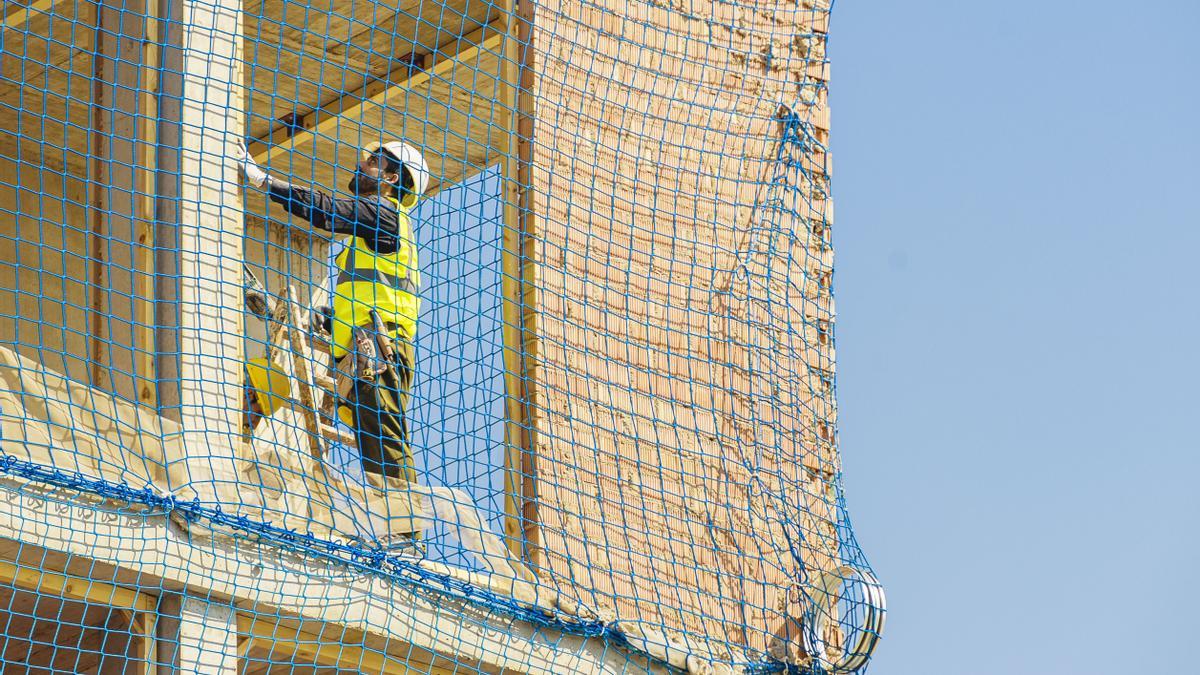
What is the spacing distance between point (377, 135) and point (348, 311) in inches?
131

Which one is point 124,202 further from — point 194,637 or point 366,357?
point 194,637

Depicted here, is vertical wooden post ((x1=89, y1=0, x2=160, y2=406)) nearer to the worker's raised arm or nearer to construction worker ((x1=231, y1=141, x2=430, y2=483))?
the worker's raised arm

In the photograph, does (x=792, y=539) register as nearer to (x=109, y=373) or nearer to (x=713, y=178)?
(x=713, y=178)

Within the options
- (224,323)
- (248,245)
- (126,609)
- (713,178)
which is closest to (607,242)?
(713,178)

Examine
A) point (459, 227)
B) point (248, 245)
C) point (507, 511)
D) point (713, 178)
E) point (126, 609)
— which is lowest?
point (126, 609)

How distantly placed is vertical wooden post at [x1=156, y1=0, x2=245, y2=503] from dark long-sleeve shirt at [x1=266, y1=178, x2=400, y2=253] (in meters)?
0.35

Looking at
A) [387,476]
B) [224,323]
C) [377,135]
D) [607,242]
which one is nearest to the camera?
[224,323]

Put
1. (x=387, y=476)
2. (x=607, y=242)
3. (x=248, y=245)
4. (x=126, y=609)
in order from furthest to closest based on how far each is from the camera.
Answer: (x=248, y=245) → (x=607, y=242) → (x=387, y=476) → (x=126, y=609)

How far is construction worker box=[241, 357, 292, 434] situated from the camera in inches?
332

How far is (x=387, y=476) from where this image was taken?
28.3ft

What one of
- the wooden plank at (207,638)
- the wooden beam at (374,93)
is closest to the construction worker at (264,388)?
the wooden plank at (207,638)

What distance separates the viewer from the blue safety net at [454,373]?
730cm

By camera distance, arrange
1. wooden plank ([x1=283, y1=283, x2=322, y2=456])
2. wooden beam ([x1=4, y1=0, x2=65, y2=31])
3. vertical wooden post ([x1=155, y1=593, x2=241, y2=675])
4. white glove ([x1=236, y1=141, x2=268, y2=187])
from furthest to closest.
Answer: wooden beam ([x1=4, y1=0, x2=65, y2=31])
wooden plank ([x1=283, y1=283, x2=322, y2=456])
white glove ([x1=236, y1=141, x2=268, y2=187])
vertical wooden post ([x1=155, y1=593, x2=241, y2=675])

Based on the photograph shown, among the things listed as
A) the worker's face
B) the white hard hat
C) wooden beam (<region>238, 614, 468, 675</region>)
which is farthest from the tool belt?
wooden beam (<region>238, 614, 468, 675</region>)
